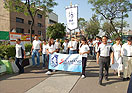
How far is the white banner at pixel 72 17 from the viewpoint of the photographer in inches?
249

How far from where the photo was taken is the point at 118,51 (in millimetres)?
5156

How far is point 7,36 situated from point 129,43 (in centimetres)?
1265

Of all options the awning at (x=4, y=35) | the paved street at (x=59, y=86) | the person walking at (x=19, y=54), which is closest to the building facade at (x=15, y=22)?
the awning at (x=4, y=35)

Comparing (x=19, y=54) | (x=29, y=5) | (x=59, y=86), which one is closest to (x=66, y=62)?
(x=59, y=86)

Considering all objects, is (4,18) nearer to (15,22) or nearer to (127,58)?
(15,22)

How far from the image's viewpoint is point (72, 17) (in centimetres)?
641

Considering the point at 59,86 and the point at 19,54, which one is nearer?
the point at 59,86

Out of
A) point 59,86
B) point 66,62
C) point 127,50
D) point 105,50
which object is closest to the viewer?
point 59,86

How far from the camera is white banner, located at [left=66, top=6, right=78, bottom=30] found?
6312mm

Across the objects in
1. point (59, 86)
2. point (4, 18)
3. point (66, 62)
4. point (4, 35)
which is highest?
point (4, 18)

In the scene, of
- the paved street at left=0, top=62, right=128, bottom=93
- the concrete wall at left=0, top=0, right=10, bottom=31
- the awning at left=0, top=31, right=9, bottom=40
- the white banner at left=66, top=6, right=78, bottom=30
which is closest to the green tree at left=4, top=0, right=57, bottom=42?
the awning at left=0, top=31, right=9, bottom=40

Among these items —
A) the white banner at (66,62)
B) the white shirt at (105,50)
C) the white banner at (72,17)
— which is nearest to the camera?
the white shirt at (105,50)

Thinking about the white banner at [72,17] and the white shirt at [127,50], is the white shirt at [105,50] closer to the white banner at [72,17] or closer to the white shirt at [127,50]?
the white shirt at [127,50]

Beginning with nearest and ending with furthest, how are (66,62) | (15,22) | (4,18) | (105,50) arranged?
(105,50) < (66,62) < (4,18) < (15,22)
